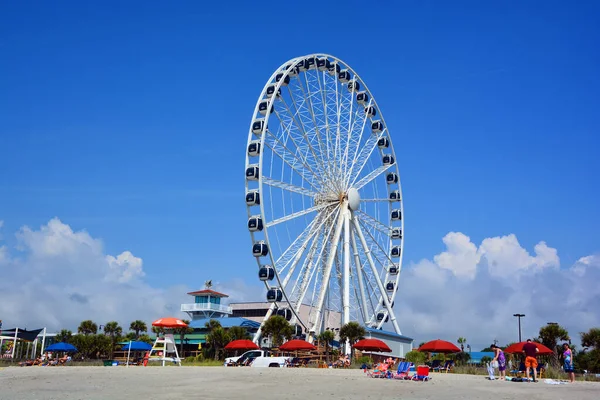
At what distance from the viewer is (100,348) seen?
4984 centimetres

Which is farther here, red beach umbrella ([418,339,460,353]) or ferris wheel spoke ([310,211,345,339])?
ferris wheel spoke ([310,211,345,339])

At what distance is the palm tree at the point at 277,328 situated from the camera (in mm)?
46969

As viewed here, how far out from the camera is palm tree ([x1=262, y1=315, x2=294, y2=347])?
46969 mm

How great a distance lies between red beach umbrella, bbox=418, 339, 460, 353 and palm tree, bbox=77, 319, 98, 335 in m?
31.1

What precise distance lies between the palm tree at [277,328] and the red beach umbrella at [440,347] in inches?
480

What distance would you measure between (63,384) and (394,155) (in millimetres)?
43432

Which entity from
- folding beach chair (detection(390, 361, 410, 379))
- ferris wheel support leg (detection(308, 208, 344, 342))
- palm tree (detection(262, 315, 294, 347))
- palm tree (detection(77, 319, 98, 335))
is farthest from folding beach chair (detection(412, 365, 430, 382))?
palm tree (detection(77, 319, 98, 335))

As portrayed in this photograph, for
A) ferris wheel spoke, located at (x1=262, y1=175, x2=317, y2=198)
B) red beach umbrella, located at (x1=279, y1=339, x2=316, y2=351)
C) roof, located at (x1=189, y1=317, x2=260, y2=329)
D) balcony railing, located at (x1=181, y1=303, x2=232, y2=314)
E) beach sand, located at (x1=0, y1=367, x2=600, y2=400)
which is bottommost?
beach sand, located at (x1=0, y1=367, x2=600, y2=400)

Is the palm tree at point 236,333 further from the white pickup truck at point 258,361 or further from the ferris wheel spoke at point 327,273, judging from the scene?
the white pickup truck at point 258,361

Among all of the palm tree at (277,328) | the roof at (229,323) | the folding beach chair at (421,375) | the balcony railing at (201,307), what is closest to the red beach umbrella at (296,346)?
the palm tree at (277,328)

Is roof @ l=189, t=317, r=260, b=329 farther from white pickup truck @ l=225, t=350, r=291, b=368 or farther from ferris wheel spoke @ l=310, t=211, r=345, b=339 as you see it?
white pickup truck @ l=225, t=350, r=291, b=368

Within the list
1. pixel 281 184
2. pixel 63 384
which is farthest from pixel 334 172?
pixel 63 384

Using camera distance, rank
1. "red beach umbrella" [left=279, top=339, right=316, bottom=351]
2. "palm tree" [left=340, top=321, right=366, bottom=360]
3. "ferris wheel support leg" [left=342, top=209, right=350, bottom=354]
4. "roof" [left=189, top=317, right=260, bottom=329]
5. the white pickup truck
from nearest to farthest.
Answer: the white pickup truck, "red beach umbrella" [left=279, top=339, right=316, bottom=351], "palm tree" [left=340, top=321, right=366, bottom=360], "ferris wheel support leg" [left=342, top=209, right=350, bottom=354], "roof" [left=189, top=317, right=260, bottom=329]

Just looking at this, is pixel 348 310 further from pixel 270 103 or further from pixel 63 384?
pixel 63 384
